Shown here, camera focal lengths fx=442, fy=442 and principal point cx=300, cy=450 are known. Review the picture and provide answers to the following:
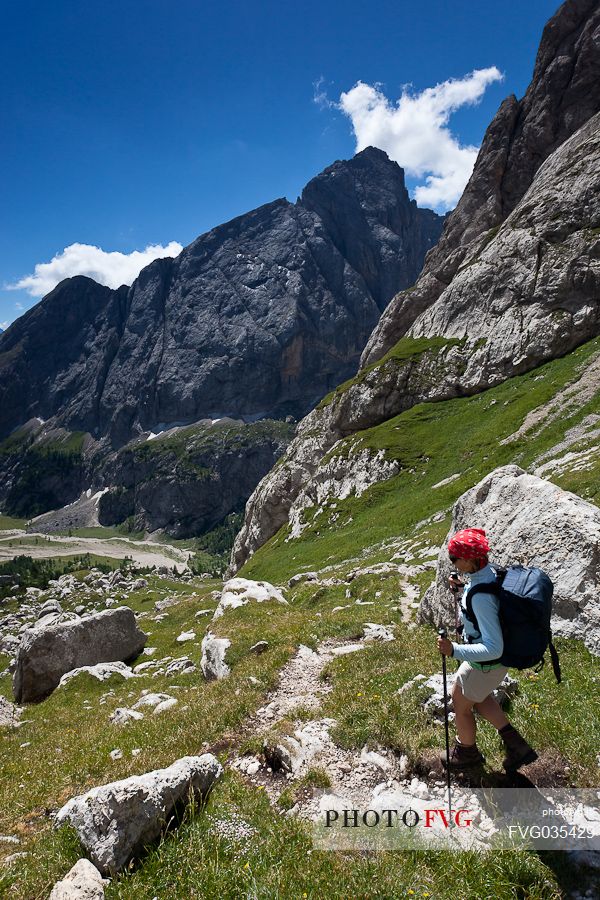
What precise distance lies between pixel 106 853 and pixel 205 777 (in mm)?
1601

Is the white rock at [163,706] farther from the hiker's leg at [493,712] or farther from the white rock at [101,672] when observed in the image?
the white rock at [101,672]

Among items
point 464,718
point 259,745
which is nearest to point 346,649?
point 259,745

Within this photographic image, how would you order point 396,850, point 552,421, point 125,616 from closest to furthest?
1. point 396,850
2. point 125,616
3. point 552,421

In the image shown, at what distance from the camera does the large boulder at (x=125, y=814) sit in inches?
225

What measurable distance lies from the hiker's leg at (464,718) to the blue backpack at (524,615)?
96 centimetres

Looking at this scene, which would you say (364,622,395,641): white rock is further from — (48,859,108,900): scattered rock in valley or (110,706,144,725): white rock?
(48,859,108,900): scattered rock in valley

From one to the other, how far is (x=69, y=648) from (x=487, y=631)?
2672 centimetres

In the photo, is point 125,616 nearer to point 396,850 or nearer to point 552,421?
point 396,850

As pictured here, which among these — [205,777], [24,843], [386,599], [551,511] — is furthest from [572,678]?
[386,599]

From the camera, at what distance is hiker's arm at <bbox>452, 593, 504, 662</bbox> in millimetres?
5817

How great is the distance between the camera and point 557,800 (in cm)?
558

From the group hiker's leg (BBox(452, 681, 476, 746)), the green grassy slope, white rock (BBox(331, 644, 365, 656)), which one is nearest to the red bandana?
hiker's leg (BBox(452, 681, 476, 746))

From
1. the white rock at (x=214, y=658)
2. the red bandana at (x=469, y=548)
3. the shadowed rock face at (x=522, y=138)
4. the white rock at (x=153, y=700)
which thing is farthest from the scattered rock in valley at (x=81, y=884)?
the shadowed rock face at (x=522, y=138)

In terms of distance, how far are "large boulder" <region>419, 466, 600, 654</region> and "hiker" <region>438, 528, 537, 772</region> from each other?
417cm
